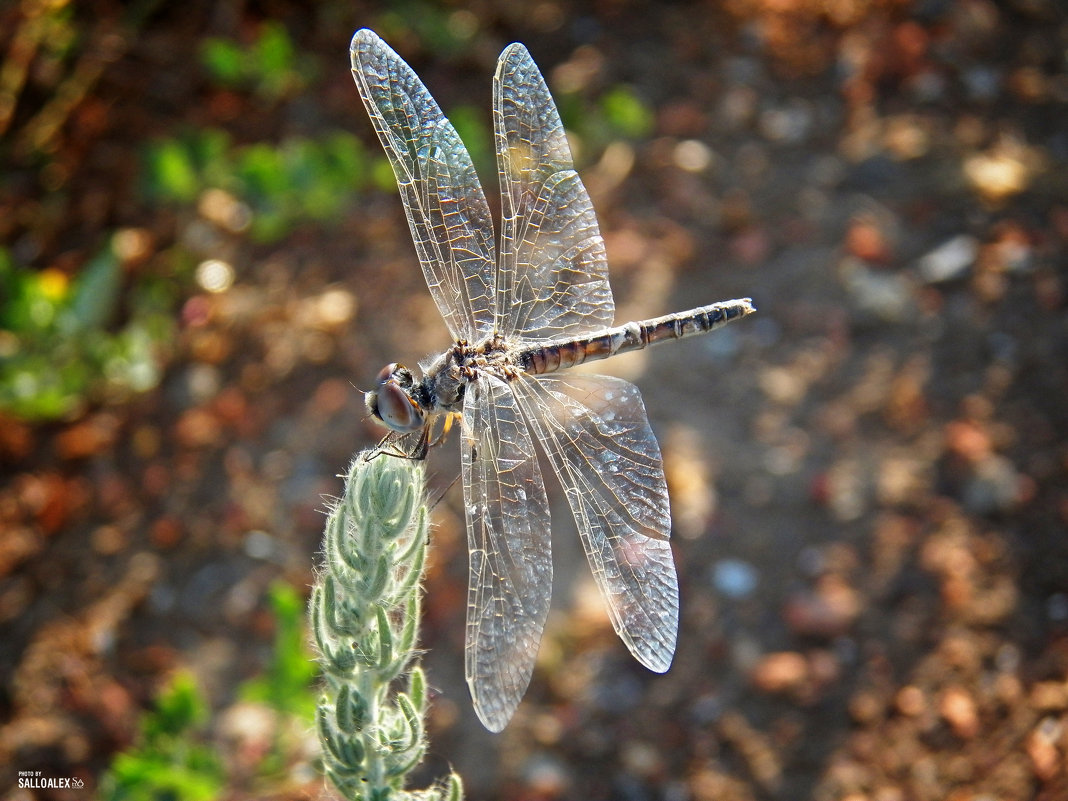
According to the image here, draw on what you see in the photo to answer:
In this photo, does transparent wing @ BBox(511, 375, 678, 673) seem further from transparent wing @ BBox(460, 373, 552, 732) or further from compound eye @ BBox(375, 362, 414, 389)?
compound eye @ BBox(375, 362, 414, 389)

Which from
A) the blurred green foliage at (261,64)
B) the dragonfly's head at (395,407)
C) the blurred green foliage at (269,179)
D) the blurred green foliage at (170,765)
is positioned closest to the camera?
the dragonfly's head at (395,407)

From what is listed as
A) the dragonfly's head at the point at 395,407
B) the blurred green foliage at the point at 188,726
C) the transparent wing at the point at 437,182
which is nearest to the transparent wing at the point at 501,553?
the dragonfly's head at the point at 395,407

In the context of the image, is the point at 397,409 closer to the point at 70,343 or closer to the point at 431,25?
the point at 70,343

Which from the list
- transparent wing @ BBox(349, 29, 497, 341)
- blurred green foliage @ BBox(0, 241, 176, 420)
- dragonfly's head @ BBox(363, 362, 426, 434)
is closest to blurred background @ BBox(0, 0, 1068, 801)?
blurred green foliage @ BBox(0, 241, 176, 420)

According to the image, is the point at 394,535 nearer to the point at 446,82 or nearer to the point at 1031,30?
the point at 446,82

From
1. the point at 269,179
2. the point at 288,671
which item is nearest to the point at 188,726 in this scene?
Result: the point at 288,671

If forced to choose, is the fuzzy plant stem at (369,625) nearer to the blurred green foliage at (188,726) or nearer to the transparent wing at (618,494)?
the transparent wing at (618,494)

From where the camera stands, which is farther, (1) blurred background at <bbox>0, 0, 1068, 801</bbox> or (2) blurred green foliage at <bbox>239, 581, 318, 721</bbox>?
(1) blurred background at <bbox>0, 0, 1068, 801</bbox>
